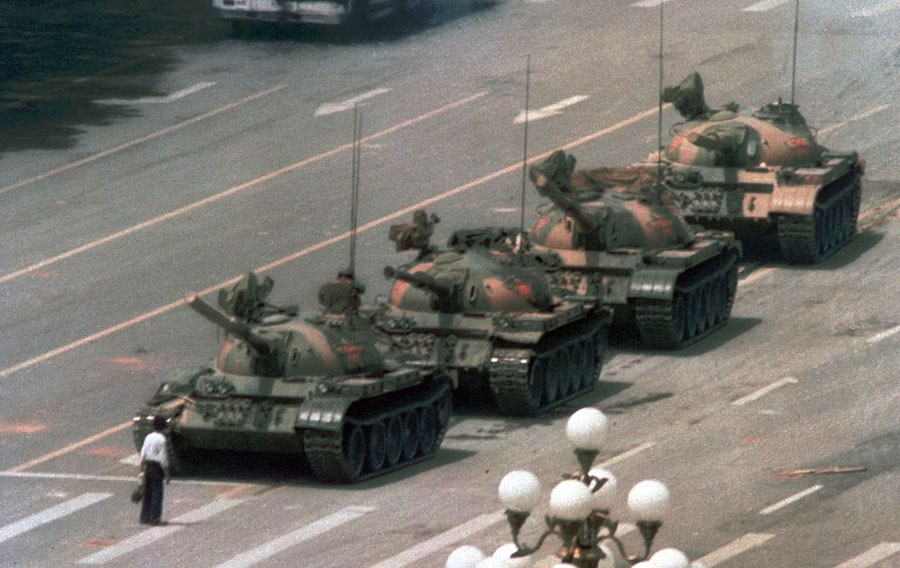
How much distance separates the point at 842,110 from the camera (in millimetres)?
58188

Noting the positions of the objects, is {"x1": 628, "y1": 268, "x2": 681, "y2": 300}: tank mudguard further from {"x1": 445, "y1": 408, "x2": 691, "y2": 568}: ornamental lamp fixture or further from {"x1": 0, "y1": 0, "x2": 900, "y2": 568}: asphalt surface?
{"x1": 445, "y1": 408, "x2": 691, "y2": 568}: ornamental lamp fixture

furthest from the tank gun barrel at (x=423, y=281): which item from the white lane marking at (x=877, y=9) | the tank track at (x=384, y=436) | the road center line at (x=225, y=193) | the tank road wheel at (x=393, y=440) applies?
the white lane marking at (x=877, y=9)

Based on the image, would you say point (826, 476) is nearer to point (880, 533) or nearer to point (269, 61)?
point (880, 533)

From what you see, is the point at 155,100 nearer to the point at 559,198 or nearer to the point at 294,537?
the point at 559,198

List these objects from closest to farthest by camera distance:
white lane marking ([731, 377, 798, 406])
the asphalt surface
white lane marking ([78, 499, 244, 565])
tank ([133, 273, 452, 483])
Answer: white lane marking ([78, 499, 244, 565]) → the asphalt surface → tank ([133, 273, 452, 483]) → white lane marking ([731, 377, 798, 406])

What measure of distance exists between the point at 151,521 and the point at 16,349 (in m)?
10.7

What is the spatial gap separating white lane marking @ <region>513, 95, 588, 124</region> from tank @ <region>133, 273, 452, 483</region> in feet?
69.3

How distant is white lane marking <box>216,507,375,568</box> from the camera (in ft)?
103

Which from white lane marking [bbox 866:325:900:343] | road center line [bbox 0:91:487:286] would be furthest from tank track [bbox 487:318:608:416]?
road center line [bbox 0:91:487:286]

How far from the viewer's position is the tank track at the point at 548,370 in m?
38.3

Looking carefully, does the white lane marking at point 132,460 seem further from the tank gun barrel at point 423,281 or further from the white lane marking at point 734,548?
the white lane marking at point 734,548

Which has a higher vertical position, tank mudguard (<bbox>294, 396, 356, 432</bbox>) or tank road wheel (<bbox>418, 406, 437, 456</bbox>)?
tank mudguard (<bbox>294, 396, 356, 432</bbox>)

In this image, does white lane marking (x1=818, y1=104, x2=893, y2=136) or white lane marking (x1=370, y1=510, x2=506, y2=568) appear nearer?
white lane marking (x1=370, y1=510, x2=506, y2=568)

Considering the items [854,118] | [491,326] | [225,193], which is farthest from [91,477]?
[854,118]
